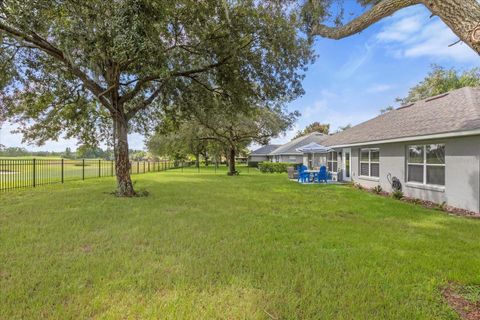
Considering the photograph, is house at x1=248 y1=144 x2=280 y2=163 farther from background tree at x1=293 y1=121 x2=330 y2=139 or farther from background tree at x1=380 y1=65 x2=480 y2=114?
background tree at x1=380 y1=65 x2=480 y2=114

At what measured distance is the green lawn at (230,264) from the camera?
2727mm

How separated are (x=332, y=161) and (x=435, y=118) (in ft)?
33.1

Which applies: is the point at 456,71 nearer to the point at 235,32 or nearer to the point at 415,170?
the point at 415,170

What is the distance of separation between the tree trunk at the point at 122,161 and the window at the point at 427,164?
11.3 m

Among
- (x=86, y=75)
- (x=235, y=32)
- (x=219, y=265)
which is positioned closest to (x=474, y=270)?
(x=219, y=265)

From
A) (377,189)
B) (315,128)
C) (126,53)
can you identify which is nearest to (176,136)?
(377,189)

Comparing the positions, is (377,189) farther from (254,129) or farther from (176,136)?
(176,136)

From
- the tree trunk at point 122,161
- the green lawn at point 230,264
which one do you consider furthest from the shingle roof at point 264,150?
the green lawn at point 230,264

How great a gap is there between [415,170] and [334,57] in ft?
20.2

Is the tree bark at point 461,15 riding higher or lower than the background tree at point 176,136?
lower

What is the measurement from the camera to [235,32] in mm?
8961

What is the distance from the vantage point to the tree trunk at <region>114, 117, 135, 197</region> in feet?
34.2

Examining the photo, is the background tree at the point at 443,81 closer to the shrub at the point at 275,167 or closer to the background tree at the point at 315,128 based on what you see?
the shrub at the point at 275,167

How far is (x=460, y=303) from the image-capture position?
293cm
